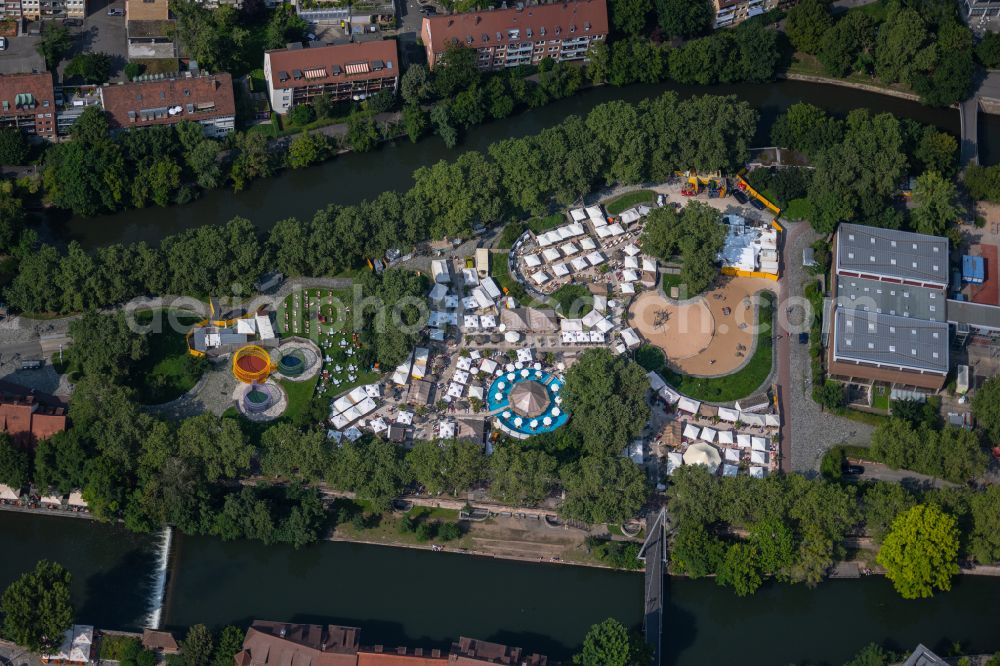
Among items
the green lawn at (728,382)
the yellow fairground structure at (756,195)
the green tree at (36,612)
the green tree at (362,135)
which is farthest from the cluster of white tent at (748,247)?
the green tree at (36,612)

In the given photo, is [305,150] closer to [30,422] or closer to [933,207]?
[30,422]

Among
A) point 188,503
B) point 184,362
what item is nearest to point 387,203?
point 184,362

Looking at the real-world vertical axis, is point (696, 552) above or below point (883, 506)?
below

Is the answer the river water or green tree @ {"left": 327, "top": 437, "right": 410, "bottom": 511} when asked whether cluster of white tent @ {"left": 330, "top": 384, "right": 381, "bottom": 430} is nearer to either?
green tree @ {"left": 327, "top": 437, "right": 410, "bottom": 511}

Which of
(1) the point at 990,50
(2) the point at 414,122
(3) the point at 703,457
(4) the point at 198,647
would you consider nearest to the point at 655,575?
(3) the point at 703,457

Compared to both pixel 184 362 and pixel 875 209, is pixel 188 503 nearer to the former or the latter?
pixel 184 362

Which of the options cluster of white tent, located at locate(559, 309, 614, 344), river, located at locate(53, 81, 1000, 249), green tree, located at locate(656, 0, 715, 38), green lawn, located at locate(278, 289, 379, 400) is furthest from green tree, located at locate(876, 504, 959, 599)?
green tree, located at locate(656, 0, 715, 38)

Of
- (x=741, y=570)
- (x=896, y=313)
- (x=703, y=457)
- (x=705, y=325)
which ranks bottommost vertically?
(x=741, y=570)
